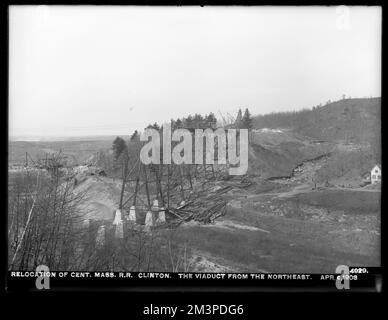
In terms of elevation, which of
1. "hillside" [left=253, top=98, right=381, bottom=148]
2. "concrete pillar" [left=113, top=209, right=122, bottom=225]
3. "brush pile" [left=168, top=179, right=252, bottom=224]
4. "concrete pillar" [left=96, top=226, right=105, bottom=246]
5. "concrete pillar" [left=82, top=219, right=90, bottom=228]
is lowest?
"concrete pillar" [left=96, top=226, right=105, bottom=246]

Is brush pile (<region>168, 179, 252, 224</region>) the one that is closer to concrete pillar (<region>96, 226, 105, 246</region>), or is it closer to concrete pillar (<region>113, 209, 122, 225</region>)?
concrete pillar (<region>113, 209, 122, 225</region>)

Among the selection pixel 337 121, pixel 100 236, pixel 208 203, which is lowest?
pixel 100 236

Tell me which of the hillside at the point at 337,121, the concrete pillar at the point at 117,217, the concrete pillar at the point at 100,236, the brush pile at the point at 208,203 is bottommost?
the concrete pillar at the point at 100,236

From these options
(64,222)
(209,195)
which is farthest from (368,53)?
(64,222)

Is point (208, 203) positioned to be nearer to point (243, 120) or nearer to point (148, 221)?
point (148, 221)

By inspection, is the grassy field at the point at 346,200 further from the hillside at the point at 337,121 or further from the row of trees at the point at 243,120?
the row of trees at the point at 243,120

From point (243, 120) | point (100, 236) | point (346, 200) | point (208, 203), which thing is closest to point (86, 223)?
point (100, 236)

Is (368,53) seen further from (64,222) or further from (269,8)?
(64,222)

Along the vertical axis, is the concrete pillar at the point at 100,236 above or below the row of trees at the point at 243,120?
below

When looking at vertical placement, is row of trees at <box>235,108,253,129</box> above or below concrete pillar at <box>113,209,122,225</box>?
above
